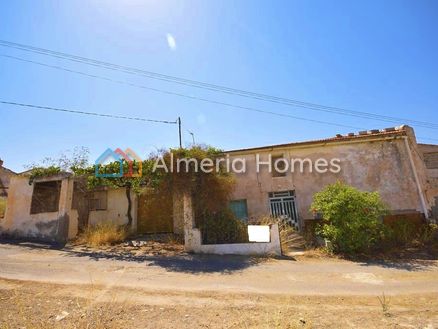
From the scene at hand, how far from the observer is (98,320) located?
175 inches

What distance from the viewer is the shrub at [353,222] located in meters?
9.35

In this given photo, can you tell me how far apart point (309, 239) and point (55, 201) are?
12.4m

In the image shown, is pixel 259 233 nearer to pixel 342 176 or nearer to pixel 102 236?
pixel 342 176

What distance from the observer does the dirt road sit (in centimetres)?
452

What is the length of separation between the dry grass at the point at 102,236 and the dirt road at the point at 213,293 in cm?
213

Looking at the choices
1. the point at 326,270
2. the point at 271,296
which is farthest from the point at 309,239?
the point at 271,296

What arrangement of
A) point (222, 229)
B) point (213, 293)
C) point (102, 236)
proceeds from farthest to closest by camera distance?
point (102, 236), point (222, 229), point (213, 293)

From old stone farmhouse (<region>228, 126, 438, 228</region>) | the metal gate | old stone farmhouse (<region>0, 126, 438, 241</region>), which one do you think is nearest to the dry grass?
old stone farmhouse (<region>0, 126, 438, 241</region>)

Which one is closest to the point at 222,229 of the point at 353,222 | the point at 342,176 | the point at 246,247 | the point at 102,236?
the point at 246,247

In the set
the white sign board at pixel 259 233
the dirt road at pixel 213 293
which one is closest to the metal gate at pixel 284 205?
the white sign board at pixel 259 233

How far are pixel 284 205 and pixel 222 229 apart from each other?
15.1ft

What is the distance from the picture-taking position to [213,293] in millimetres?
5809

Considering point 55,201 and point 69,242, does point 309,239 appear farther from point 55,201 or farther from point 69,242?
point 55,201

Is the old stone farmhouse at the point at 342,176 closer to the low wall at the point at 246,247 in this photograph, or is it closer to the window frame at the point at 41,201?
the low wall at the point at 246,247
